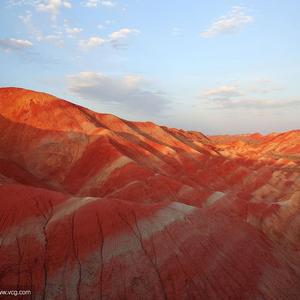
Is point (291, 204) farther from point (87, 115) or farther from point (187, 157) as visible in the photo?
point (87, 115)

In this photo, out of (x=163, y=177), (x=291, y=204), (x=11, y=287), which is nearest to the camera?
(x=11, y=287)

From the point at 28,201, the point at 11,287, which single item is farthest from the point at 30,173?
the point at 11,287

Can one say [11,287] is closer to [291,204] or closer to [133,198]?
[133,198]

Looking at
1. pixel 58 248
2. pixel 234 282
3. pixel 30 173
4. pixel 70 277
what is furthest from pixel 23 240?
pixel 30 173

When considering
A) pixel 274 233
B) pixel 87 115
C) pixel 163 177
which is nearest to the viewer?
pixel 274 233

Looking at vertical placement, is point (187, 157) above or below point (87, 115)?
below

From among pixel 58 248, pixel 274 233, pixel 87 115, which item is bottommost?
pixel 274 233

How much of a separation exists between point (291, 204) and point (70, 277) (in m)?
30.4

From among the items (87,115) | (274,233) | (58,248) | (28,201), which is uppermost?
(87,115)

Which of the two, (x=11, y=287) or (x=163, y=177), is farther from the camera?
(x=163, y=177)

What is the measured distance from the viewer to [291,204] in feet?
147

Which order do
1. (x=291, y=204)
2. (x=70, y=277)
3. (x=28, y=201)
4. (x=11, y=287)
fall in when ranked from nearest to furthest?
(x=11, y=287) → (x=70, y=277) → (x=28, y=201) → (x=291, y=204)

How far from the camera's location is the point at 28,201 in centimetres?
2717

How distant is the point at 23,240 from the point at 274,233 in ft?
85.8
